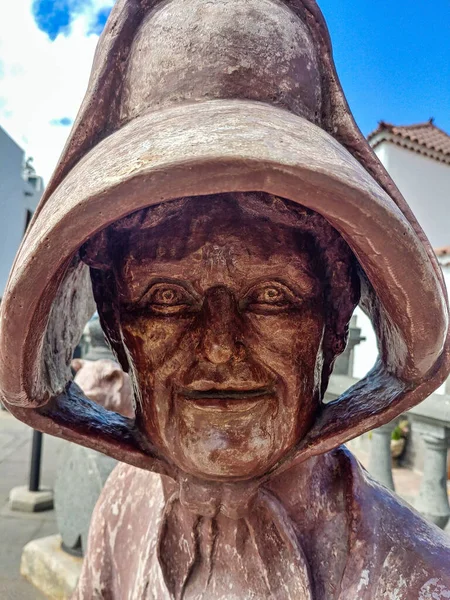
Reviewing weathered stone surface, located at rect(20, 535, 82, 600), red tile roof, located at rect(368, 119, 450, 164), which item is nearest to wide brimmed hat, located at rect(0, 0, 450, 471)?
weathered stone surface, located at rect(20, 535, 82, 600)

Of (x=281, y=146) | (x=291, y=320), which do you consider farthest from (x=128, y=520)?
(x=281, y=146)

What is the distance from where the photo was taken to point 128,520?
104 cm

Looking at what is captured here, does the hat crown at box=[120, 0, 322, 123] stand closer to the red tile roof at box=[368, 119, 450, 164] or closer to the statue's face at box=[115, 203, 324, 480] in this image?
the statue's face at box=[115, 203, 324, 480]

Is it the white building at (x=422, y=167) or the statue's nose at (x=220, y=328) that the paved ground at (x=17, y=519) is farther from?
the white building at (x=422, y=167)

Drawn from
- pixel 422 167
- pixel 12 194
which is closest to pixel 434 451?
pixel 422 167

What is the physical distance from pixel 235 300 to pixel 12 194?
13.8 meters

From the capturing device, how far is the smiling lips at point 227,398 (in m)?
0.74

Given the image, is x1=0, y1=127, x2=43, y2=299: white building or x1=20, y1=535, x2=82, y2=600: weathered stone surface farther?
x1=0, y1=127, x2=43, y2=299: white building

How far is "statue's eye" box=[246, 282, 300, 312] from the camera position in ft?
2.55

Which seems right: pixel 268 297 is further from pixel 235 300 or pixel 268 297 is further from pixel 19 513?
pixel 19 513

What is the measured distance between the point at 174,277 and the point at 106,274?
→ 18 cm

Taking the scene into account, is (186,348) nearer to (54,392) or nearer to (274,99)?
(54,392)

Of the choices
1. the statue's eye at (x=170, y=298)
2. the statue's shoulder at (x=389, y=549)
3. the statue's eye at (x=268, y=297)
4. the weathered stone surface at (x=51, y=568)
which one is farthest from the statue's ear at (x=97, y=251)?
the weathered stone surface at (x=51, y=568)

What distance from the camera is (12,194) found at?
43.3ft
